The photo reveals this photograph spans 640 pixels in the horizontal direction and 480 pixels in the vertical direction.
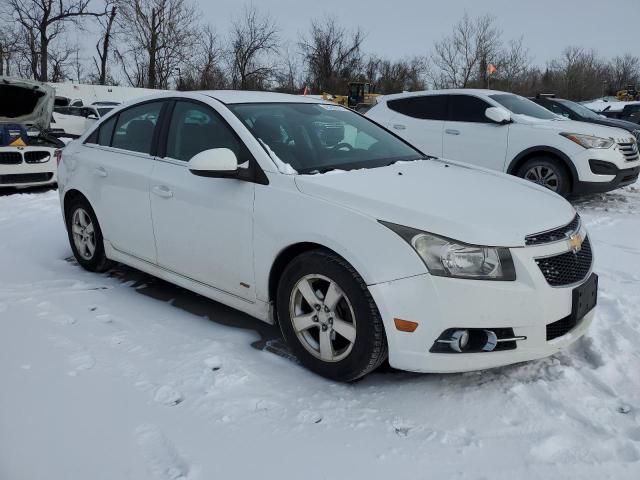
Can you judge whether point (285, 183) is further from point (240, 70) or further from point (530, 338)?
point (240, 70)

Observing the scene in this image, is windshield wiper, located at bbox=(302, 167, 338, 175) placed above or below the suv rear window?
below

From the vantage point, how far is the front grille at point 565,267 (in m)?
2.61

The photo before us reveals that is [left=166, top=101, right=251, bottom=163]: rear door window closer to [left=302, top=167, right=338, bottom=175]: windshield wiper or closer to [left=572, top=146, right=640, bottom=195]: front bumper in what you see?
[left=302, top=167, right=338, bottom=175]: windshield wiper

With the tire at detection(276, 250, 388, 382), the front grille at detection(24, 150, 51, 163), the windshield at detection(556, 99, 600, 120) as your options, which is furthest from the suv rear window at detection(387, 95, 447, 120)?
the tire at detection(276, 250, 388, 382)

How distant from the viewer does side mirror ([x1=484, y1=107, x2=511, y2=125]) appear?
7551mm

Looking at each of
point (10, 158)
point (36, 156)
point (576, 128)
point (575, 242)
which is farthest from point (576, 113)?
point (10, 158)

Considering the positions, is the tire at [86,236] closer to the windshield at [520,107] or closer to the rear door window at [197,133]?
the rear door window at [197,133]

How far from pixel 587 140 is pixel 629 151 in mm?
898

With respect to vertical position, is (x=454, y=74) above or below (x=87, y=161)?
above

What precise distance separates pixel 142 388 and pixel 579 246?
2.38 metres

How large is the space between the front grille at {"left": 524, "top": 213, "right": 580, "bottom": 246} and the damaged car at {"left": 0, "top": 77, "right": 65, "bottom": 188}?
7.11m

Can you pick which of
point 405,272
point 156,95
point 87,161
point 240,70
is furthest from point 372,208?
point 240,70

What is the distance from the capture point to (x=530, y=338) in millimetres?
2592

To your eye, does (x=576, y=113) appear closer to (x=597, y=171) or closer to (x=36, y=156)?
(x=597, y=171)
